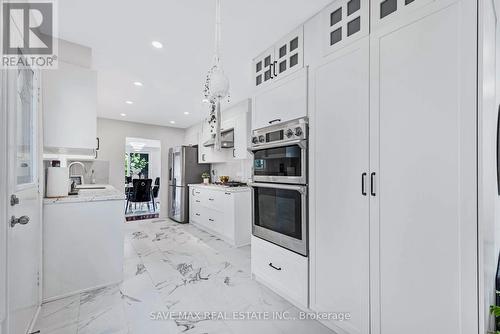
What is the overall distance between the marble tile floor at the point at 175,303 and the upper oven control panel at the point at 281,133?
1.49m

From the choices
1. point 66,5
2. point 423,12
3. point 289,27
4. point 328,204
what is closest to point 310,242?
point 328,204

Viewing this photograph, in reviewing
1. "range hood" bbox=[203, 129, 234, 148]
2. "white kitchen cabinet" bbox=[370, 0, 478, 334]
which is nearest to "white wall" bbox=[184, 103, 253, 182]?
"range hood" bbox=[203, 129, 234, 148]

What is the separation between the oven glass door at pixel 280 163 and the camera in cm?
196

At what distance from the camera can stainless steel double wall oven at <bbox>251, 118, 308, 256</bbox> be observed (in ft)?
6.31

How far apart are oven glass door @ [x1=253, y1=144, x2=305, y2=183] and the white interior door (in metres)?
1.75

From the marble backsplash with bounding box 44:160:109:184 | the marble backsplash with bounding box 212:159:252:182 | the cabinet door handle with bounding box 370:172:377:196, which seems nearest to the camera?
the cabinet door handle with bounding box 370:172:377:196

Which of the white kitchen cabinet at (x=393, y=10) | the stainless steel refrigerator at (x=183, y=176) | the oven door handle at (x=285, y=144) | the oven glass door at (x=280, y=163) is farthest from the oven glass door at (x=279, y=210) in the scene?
the stainless steel refrigerator at (x=183, y=176)

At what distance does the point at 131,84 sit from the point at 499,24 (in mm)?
3947

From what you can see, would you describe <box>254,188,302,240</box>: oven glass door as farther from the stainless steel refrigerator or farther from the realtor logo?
the stainless steel refrigerator

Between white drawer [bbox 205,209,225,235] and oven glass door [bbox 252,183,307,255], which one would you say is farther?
white drawer [bbox 205,209,225,235]

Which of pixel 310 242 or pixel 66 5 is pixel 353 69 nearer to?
pixel 310 242

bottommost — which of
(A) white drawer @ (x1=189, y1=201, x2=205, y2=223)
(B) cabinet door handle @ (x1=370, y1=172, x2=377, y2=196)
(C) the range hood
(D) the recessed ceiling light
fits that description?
(A) white drawer @ (x1=189, y1=201, x2=205, y2=223)

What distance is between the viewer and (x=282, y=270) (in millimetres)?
2133

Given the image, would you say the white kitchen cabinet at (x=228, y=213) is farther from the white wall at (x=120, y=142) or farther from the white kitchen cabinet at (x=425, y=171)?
the white kitchen cabinet at (x=425, y=171)
